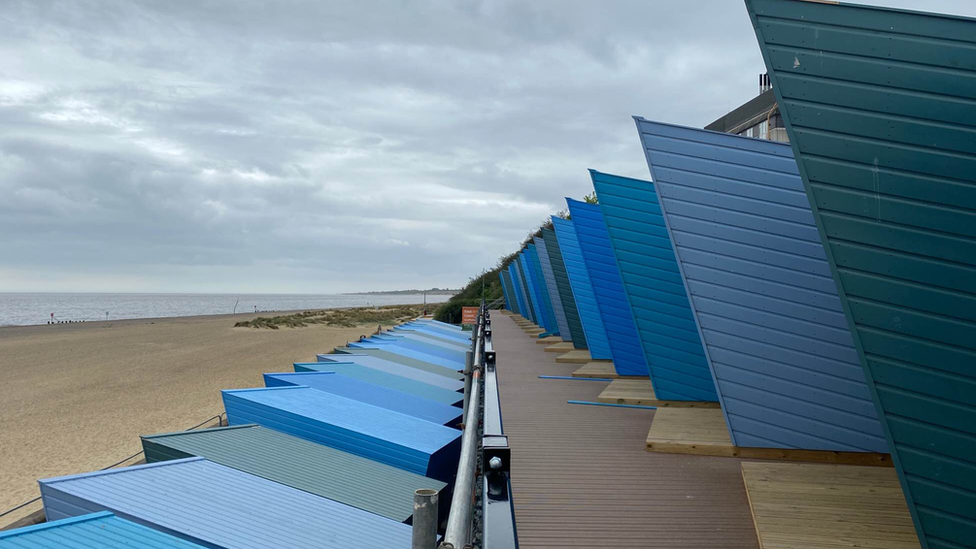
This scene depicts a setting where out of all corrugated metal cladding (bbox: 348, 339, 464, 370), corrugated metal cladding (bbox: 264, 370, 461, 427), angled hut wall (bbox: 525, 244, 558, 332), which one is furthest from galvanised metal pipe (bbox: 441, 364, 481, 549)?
angled hut wall (bbox: 525, 244, 558, 332)

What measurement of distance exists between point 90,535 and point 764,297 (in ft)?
18.2

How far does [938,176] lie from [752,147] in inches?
106

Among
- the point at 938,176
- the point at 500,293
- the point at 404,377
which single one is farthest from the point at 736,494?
the point at 500,293

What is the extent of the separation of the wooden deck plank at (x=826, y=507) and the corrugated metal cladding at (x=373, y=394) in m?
5.87

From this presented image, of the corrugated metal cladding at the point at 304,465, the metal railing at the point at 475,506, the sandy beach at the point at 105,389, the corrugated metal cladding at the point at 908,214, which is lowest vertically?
the sandy beach at the point at 105,389

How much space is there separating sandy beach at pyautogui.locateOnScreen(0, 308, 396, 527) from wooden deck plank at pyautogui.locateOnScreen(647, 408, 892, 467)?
341 inches

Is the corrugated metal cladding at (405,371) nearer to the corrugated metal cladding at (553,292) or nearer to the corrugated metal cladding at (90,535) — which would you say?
the corrugated metal cladding at (553,292)

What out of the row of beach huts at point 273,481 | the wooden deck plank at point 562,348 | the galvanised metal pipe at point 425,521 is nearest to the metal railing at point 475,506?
the galvanised metal pipe at point 425,521

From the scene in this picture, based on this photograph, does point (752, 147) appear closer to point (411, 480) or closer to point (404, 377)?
point (411, 480)

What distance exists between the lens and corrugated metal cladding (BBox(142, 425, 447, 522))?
6.18m

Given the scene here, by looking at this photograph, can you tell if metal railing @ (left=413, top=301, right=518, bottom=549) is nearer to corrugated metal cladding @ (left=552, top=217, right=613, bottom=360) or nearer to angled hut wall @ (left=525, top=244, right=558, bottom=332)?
corrugated metal cladding @ (left=552, top=217, right=613, bottom=360)

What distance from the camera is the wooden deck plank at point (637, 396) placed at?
7.71 meters

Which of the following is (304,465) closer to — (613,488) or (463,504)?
(613,488)

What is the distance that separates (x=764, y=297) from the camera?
5656mm
